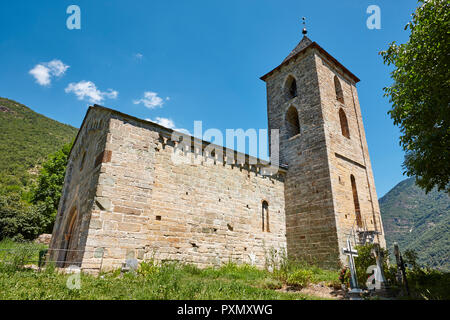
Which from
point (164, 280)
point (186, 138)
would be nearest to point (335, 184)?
point (186, 138)

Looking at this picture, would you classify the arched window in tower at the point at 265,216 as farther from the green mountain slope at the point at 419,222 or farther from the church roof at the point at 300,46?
the green mountain slope at the point at 419,222

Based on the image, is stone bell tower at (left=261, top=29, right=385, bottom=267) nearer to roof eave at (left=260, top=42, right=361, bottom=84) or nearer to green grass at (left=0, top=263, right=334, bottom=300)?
roof eave at (left=260, top=42, right=361, bottom=84)

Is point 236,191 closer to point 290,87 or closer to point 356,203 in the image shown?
point 356,203

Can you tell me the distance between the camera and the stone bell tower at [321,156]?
11.4m

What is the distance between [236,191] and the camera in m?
11.4

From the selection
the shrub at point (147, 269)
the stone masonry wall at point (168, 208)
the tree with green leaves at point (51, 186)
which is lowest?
the shrub at point (147, 269)

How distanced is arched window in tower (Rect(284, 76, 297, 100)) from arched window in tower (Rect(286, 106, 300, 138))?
103 cm

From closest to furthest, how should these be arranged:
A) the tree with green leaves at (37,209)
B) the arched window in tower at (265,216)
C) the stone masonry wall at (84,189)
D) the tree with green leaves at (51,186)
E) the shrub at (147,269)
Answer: the shrub at (147,269)
the stone masonry wall at (84,189)
the arched window in tower at (265,216)
the tree with green leaves at (37,209)
the tree with green leaves at (51,186)

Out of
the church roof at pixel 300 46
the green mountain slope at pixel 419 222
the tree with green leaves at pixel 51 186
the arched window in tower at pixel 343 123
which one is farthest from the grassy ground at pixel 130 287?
the green mountain slope at pixel 419 222

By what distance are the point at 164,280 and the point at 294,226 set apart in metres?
7.84

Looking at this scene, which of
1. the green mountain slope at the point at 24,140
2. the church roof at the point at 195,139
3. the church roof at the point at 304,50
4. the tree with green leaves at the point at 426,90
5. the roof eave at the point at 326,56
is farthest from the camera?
the green mountain slope at the point at 24,140

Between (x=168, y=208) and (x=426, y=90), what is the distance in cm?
867

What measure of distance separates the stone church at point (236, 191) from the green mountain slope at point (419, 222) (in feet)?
71.4

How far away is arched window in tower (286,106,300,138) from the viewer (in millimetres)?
14688
